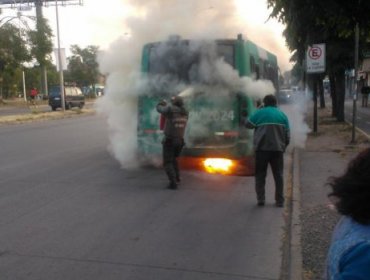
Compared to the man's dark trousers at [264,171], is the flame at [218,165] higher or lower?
lower

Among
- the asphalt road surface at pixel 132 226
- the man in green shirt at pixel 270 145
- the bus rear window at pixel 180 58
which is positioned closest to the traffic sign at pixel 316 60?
the bus rear window at pixel 180 58

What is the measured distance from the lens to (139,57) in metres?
11.2

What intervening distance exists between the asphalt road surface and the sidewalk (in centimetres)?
→ 24

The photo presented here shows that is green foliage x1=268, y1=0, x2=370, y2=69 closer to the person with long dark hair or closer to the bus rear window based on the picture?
the bus rear window

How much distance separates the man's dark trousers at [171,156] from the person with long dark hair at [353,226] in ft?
23.0

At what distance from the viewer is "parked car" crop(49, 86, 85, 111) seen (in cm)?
3928

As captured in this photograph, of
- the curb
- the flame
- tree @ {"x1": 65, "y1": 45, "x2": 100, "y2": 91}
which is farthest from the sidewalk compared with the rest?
tree @ {"x1": 65, "y1": 45, "x2": 100, "y2": 91}

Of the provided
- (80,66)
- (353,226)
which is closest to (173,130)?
(353,226)

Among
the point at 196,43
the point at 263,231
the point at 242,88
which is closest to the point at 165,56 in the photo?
the point at 196,43

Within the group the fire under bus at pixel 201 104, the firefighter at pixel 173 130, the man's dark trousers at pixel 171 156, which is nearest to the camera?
the man's dark trousers at pixel 171 156

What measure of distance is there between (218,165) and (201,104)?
49.1 inches

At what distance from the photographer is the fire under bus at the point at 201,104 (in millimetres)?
10109

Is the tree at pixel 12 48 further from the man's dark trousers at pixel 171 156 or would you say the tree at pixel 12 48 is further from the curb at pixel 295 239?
the curb at pixel 295 239

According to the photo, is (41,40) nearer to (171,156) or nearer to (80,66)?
(80,66)
